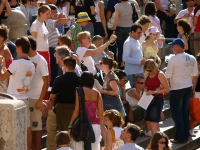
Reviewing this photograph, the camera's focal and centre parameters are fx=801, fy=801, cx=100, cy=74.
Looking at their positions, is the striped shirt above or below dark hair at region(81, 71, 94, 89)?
above

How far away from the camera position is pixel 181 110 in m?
14.3

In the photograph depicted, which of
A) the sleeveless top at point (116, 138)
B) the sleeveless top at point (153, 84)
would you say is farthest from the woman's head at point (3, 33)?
the sleeveless top at point (153, 84)

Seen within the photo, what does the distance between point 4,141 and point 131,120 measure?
564 cm

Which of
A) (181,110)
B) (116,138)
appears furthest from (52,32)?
(116,138)

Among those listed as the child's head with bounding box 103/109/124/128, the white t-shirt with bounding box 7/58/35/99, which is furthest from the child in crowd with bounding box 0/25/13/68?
the child's head with bounding box 103/109/124/128

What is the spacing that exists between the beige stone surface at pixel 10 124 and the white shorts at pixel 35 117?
321cm

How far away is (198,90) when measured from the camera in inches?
595

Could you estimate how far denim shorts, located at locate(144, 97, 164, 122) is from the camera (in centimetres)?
1384

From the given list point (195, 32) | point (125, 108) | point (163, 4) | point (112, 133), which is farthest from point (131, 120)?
point (163, 4)

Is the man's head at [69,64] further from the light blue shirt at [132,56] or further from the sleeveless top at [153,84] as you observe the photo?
the light blue shirt at [132,56]

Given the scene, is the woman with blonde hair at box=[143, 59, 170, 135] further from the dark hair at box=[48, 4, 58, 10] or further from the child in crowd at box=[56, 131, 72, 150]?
the child in crowd at box=[56, 131, 72, 150]

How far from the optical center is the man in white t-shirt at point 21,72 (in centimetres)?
1146

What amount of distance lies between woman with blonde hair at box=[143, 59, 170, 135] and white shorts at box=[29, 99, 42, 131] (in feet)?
7.68

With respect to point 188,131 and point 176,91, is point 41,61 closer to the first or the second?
point 176,91
